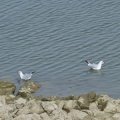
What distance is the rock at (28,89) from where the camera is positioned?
21.4m

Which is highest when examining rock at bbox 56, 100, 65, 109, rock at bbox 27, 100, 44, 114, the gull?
the gull

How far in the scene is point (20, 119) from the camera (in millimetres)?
17719

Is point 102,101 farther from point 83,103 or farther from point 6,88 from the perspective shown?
point 6,88

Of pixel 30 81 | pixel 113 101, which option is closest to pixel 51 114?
pixel 113 101

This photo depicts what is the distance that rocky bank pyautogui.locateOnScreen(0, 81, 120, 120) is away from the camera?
18.1m

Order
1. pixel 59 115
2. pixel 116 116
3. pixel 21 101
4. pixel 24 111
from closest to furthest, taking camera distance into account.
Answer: pixel 59 115, pixel 116 116, pixel 24 111, pixel 21 101

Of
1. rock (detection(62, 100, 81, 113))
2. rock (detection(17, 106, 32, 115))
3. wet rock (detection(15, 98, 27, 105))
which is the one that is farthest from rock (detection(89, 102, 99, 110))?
wet rock (detection(15, 98, 27, 105))

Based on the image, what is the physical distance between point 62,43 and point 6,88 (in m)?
6.13

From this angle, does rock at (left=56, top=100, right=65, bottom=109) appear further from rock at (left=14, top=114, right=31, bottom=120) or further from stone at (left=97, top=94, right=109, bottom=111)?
rock at (left=14, top=114, right=31, bottom=120)

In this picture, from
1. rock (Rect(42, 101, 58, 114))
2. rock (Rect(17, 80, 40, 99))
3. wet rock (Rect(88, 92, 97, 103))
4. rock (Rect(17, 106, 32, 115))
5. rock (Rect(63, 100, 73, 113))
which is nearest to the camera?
rock (Rect(17, 106, 32, 115))

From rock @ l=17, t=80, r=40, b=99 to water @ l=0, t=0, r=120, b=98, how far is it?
0.30 m

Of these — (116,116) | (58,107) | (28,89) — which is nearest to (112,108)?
(116,116)

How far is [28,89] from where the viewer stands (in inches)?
900

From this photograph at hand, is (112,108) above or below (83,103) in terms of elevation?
below
